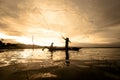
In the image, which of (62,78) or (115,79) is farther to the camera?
(62,78)

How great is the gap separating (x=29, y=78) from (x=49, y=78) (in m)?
2.33

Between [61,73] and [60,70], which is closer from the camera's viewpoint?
[61,73]

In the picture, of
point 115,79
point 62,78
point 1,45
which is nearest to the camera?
point 115,79

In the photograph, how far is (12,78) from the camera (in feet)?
47.6

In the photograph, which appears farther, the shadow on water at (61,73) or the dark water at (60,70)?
the dark water at (60,70)

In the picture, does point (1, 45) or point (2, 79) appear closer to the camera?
point (2, 79)

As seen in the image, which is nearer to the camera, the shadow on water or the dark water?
the shadow on water

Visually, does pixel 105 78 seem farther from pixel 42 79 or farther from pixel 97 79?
pixel 42 79

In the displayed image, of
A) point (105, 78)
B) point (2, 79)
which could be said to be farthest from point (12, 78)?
point (105, 78)

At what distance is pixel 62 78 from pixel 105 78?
16.2 feet

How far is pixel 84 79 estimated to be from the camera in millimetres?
14023

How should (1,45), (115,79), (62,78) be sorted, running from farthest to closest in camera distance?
(1,45)
(62,78)
(115,79)

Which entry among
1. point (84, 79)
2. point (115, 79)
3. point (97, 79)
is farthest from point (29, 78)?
point (115, 79)

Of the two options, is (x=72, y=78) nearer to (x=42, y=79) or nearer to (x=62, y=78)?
(x=62, y=78)
